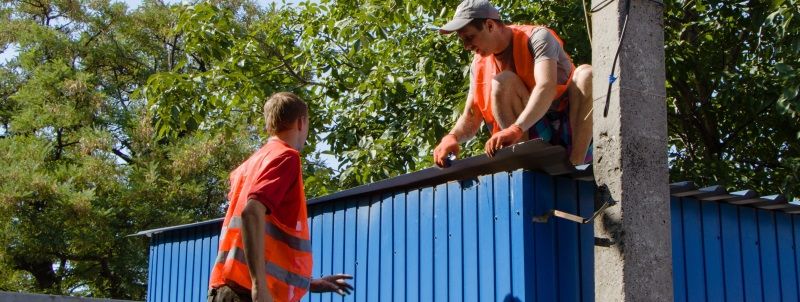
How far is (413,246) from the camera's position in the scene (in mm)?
5250

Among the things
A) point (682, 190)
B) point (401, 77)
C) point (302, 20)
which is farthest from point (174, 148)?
point (682, 190)

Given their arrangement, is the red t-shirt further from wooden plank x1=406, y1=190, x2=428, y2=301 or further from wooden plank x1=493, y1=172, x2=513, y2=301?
wooden plank x1=406, y1=190, x2=428, y2=301

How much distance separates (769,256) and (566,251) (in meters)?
1.70

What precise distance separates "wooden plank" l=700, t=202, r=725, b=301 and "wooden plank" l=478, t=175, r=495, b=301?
1.32 metres

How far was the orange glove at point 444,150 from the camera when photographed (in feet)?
16.1

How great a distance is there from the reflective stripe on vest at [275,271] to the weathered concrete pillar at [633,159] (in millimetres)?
1322

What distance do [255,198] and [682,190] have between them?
7.85 feet

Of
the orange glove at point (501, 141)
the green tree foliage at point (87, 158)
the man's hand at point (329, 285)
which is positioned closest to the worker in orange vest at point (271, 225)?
the man's hand at point (329, 285)

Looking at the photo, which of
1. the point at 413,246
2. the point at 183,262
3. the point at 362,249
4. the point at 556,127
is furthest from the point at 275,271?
the point at 183,262

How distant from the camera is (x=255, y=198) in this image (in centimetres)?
372

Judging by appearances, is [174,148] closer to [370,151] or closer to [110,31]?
[110,31]

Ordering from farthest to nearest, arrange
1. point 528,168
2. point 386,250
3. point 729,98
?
point 729,98
point 386,250
point 528,168

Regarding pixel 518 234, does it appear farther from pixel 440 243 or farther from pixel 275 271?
pixel 275 271

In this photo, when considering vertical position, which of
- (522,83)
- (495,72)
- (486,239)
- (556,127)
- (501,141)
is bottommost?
(486,239)
